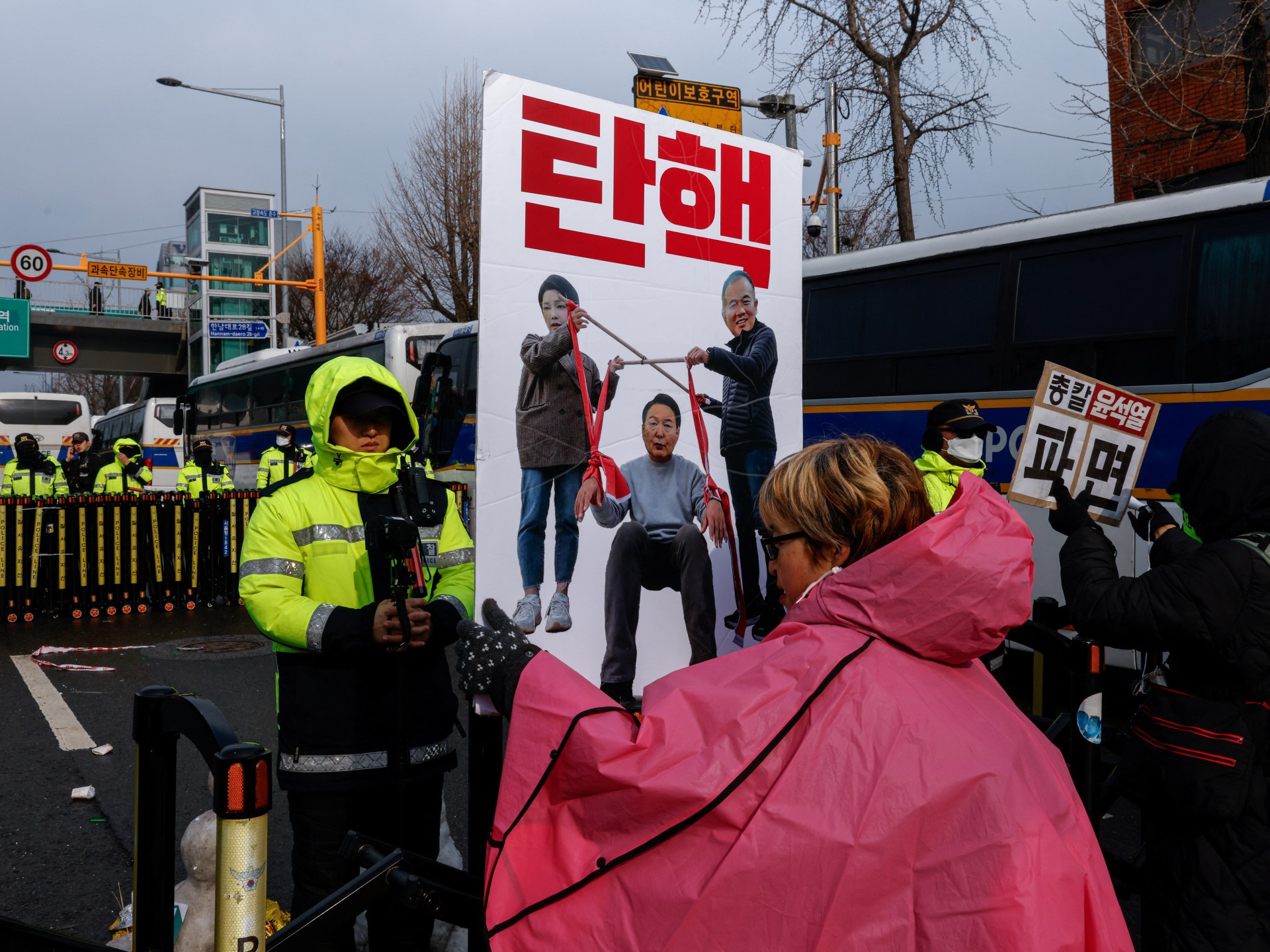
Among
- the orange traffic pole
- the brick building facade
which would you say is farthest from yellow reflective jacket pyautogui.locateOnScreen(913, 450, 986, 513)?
the orange traffic pole

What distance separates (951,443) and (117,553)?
9061 millimetres

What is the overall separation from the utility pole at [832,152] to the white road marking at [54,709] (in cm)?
1311

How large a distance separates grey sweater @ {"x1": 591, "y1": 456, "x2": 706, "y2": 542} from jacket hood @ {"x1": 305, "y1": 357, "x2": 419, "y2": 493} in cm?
62

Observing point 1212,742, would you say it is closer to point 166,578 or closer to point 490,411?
point 490,411

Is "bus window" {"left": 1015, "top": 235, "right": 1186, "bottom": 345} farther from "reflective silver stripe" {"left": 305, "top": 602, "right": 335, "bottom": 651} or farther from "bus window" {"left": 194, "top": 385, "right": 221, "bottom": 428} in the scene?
"bus window" {"left": 194, "top": 385, "right": 221, "bottom": 428}

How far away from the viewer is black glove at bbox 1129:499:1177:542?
10.8 ft

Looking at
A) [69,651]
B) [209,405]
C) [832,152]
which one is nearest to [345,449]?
[69,651]

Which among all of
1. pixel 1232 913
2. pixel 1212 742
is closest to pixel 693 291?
pixel 1212 742

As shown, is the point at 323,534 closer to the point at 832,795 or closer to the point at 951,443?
the point at 832,795

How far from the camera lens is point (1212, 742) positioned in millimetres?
2574

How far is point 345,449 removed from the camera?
2.79 m

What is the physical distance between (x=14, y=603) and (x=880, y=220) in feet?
75.4

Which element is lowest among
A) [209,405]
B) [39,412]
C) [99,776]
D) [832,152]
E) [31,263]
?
[99,776]

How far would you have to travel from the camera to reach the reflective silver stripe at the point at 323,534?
277cm
